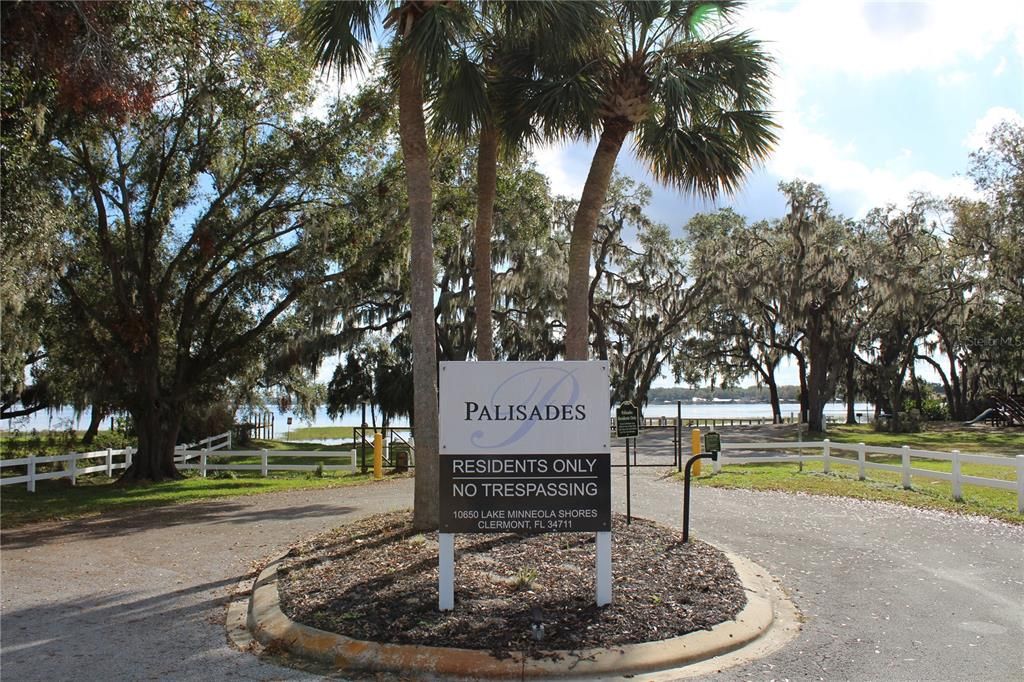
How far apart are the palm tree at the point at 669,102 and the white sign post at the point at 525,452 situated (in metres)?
3.11

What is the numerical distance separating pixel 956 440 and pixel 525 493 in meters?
32.3

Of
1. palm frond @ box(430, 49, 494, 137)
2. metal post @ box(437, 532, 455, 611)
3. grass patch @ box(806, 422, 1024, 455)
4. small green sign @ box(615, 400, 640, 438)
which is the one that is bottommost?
grass patch @ box(806, 422, 1024, 455)

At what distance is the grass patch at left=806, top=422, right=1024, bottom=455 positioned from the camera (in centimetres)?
2773

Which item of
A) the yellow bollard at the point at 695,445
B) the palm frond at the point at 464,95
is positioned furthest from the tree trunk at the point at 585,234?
the yellow bollard at the point at 695,445

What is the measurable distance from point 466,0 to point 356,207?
28.2 ft

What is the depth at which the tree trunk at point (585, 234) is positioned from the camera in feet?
31.0

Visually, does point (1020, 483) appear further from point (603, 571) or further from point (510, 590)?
point (510, 590)

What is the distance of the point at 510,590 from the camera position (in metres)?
6.49

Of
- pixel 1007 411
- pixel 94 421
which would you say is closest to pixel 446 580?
pixel 94 421

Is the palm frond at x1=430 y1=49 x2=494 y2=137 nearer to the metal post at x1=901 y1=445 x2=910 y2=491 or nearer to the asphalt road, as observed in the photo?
the asphalt road

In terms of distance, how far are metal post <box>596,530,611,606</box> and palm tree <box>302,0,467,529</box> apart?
323 cm

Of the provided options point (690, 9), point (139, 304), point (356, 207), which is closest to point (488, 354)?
point (690, 9)

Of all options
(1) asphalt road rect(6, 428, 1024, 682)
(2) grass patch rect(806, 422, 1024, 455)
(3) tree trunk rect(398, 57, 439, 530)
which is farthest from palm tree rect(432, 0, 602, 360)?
(2) grass patch rect(806, 422, 1024, 455)

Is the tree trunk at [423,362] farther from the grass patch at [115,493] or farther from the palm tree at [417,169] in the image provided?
the grass patch at [115,493]
